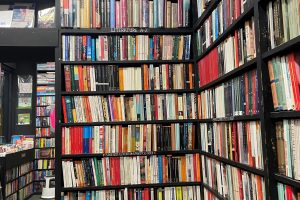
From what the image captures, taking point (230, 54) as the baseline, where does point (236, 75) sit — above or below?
below

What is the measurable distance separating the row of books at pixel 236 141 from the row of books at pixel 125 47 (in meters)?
0.78

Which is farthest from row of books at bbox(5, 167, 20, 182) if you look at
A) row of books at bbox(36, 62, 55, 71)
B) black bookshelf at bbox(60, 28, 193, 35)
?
black bookshelf at bbox(60, 28, 193, 35)

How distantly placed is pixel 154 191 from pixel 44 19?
7.65 ft

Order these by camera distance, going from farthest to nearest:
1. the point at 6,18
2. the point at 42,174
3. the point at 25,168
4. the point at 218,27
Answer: the point at 42,174 → the point at 25,168 → the point at 6,18 → the point at 218,27

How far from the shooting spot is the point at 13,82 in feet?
20.5

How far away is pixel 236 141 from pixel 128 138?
1.09 meters

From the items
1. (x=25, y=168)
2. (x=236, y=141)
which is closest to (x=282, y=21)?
(x=236, y=141)

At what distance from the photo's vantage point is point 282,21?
1.33 meters

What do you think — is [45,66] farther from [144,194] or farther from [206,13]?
[206,13]

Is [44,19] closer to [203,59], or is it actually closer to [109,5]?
[109,5]

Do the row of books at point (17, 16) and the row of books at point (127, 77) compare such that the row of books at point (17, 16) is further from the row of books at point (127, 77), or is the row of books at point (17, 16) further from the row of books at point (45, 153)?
the row of books at point (45, 153)

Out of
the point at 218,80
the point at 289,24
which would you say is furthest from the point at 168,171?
the point at 289,24

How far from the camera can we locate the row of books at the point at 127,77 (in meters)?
2.69

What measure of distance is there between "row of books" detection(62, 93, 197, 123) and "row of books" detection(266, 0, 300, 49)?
4.48 ft
